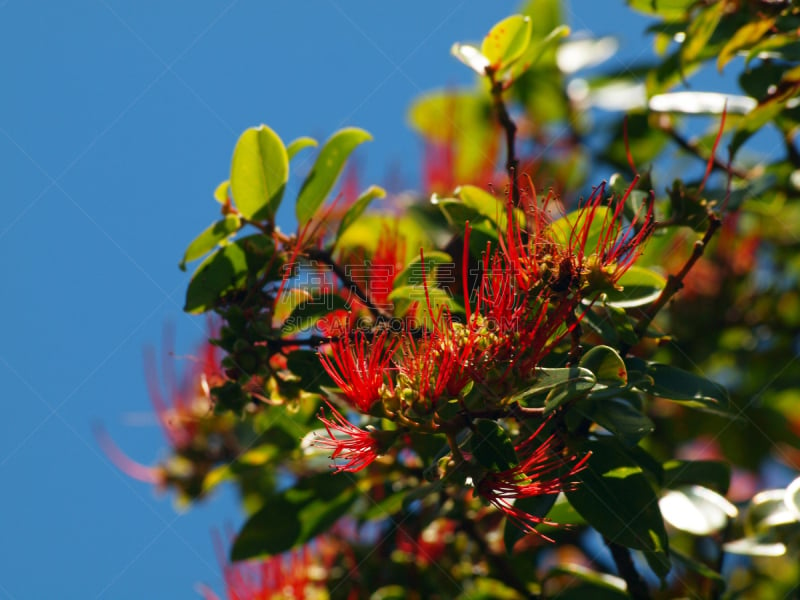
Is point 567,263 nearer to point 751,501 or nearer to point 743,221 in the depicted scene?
point 751,501

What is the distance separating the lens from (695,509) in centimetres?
138

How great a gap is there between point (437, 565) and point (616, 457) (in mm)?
699

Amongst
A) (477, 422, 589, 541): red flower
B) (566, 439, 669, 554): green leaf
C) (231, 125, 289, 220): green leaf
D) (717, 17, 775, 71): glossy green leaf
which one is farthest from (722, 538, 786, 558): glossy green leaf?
(231, 125, 289, 220): green leaf

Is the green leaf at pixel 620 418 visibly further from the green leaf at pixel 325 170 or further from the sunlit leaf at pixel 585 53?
the sunlit leaf at pixel 585 53

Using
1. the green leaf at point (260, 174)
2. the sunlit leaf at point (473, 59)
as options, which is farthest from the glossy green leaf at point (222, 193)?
the sunlit leaf at point (473, 59)

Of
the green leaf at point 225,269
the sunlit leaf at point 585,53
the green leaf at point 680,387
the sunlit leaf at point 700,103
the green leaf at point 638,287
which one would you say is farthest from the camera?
the sunlit leaf at point 585,53

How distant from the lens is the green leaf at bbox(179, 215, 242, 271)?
1.43m

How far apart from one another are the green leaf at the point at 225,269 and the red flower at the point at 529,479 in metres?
0.52

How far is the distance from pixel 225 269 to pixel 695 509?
0.81 metres

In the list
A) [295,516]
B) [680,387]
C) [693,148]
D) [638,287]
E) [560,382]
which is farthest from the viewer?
[693,148]

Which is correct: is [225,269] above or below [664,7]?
above

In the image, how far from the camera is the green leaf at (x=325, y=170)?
1485 millimetres

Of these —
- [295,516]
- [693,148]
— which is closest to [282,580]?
[295,516]

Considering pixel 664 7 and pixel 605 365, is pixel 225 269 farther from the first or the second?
pixel 664 7
